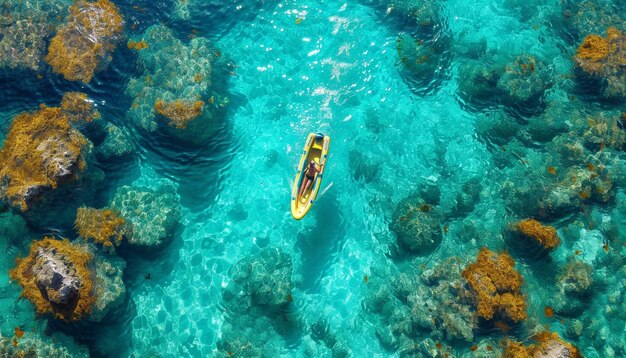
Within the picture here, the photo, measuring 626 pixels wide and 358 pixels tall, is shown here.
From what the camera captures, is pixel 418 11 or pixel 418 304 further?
pixel 418 11

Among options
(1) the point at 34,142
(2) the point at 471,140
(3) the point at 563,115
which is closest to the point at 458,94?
(2) the point at 471,140

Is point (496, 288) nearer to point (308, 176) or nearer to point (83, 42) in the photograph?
point (308, 176)

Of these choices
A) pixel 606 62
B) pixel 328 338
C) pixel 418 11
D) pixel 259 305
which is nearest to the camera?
pixel 328 338

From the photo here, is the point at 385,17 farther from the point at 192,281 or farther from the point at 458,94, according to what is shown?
the point at 192,281

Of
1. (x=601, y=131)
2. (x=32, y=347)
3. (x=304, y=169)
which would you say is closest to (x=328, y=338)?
(x=304, y=169)

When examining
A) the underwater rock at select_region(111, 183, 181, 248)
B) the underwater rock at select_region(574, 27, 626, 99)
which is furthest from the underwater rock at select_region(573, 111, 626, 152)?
the underwater rock at select_region(111, 183, 181, 248)

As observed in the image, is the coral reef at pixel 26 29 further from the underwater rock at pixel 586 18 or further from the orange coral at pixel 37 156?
the underwater rock at pixel 586 18

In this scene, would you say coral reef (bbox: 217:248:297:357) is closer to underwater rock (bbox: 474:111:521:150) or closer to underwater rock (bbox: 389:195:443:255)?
underwater rock (bbox: 389:195:443:255)
